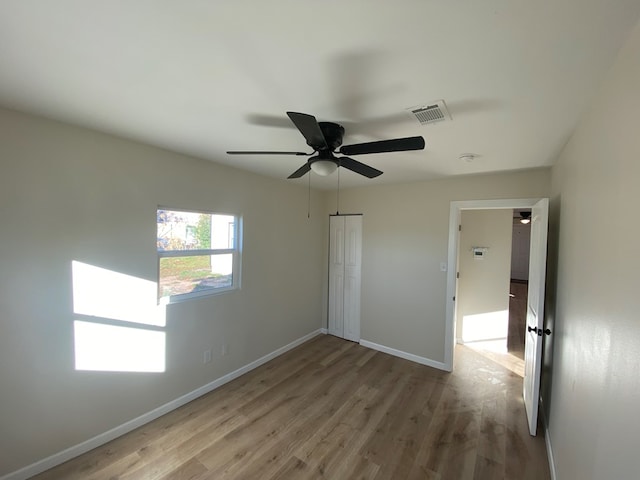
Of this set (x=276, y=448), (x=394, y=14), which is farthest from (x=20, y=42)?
(x=276, y=448)

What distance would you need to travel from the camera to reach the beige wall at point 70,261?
171 cm

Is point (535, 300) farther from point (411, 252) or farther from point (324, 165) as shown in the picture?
point (324, 165)

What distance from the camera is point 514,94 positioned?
4.51 feet

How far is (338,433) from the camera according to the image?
227 centimetres

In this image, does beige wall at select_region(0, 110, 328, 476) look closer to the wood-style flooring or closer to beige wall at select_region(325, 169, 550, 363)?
the wood-style flooring

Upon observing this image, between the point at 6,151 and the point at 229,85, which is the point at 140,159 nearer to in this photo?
the point at 6,151

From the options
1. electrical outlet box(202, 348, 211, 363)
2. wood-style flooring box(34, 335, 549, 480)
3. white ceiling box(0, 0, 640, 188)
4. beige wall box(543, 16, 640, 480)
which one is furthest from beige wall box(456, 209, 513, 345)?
electrical outlet box(202, 348, 211, 363)

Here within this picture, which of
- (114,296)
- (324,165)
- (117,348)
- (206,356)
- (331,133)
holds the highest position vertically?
(331,133)

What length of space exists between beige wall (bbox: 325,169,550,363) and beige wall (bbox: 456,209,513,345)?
88cm

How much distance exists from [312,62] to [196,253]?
2245mm

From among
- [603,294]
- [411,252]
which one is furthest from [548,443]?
[411,252]

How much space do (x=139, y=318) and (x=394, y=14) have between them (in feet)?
8.88

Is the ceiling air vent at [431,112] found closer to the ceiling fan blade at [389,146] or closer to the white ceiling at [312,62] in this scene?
the white ceiling at [312,62]

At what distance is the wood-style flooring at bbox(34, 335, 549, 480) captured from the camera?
1.90 meters
